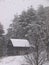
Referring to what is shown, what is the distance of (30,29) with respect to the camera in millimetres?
1896

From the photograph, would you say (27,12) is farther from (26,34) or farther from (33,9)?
(26,34)

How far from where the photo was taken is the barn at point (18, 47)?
73.0 inches

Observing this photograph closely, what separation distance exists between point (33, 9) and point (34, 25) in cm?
17

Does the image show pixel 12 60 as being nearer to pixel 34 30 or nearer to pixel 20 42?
pixel 20 42

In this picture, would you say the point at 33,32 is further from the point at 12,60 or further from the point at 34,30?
the point at 12,60

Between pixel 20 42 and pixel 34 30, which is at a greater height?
pixel 34 30

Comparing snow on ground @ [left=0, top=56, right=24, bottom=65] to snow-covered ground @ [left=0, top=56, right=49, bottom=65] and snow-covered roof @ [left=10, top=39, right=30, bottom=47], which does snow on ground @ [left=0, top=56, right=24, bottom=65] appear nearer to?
snow-covered ground @ [left=0, top=56, right=49, bottom=65]

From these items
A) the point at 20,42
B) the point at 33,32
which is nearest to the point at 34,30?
the point at 33,32

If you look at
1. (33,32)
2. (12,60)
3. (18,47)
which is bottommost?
(12,60)

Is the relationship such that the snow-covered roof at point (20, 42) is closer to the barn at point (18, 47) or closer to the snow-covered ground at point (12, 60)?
the barn at point (18, 47)

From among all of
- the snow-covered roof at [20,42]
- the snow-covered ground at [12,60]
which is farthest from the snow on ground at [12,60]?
the snow-covered roof at [20,42]

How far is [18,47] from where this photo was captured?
1871 mm

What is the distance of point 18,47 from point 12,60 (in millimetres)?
140

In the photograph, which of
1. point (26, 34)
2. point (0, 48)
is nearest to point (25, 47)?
point (26, 34)
